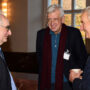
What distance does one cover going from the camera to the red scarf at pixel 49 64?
10.2 ft

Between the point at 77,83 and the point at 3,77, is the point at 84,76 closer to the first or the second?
the point at 77,83

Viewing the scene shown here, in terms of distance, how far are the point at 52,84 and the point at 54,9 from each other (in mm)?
1039

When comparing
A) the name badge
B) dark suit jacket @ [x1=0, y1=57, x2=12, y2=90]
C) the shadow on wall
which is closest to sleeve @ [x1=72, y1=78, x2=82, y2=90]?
dark suit jacket @ [x1=0, y1=57, x2=12, y2=90]

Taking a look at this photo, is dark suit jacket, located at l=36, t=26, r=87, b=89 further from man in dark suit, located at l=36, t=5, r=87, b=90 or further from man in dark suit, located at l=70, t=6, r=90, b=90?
man in dark suit, located at l=70, t=6, r=90, b=90

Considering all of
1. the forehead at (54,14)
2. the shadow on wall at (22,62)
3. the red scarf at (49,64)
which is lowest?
the shadow on wall at (22,62)

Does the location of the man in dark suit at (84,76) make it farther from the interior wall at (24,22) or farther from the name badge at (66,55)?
the interior wall at (24,22)

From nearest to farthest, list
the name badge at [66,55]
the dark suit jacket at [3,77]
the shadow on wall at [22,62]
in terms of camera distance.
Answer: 1. the dark suit jacket at [3,77]
2. the name badge at [66,55]
3. the shadow on wall at [22,62]

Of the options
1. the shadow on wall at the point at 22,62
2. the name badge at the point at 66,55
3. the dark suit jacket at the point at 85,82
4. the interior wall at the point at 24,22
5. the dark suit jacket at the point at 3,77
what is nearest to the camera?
the dark suit jacket at the point at 85,82

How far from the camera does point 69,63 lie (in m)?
3.08

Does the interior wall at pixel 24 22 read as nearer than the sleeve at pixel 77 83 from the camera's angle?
No

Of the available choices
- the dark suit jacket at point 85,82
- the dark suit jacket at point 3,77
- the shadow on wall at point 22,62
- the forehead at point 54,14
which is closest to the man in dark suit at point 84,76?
the dark suit jacket at point 85,82

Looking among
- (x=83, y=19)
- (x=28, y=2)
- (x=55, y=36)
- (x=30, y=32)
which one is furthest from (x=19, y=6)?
(x=83, y=19)

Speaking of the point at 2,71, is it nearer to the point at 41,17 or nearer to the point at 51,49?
the point at 51,49

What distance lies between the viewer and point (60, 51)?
3113 mm
